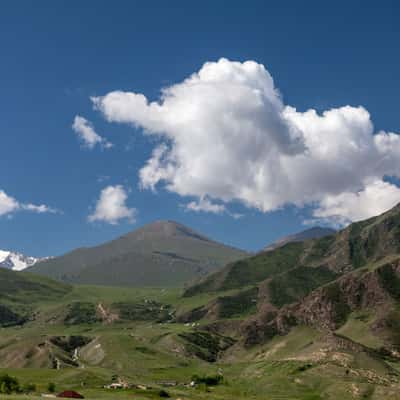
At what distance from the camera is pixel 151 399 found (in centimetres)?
19638

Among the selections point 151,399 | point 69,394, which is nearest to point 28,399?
point 69,394

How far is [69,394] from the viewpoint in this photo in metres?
176

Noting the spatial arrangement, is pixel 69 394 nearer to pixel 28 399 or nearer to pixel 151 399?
pixel 151 399

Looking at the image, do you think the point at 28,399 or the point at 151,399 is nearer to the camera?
the point at 28,399

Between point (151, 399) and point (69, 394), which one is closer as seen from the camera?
point (69, 394)

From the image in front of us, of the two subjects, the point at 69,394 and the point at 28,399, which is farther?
the point at 69,394

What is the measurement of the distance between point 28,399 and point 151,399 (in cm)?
9911

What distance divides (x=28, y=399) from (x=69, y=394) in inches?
3016

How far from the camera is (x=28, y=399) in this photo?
103 m

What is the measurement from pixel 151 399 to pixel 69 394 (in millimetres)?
31507

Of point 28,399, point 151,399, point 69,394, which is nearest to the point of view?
point 28,399

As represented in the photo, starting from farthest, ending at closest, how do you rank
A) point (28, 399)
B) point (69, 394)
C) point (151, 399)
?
point (151, 399)
point (69, 394)
point (28, 399)
